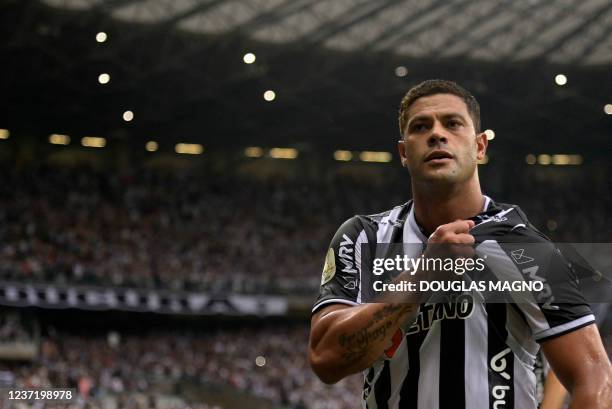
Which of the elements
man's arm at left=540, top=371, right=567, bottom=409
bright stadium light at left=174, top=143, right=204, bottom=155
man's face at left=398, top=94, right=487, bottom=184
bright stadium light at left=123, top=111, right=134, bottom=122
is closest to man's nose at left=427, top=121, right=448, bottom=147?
man's face at left=398, top=94, right=487, bottom=184

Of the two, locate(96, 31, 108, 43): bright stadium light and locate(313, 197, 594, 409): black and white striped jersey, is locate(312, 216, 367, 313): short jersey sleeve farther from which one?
locate(96, 31, 108, 43): bright stadium light

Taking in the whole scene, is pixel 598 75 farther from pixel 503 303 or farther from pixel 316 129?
pixel 503 303

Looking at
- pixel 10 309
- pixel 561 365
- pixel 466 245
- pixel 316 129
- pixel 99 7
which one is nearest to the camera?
pixel 466 245

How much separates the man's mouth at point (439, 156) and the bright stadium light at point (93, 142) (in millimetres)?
34333

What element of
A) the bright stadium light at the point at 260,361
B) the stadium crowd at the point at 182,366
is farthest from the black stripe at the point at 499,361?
the bright stadium light at the point at 260,361

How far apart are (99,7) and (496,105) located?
1550 cm

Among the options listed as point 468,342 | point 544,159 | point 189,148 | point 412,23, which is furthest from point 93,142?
point 468,342

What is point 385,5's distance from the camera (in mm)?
24156

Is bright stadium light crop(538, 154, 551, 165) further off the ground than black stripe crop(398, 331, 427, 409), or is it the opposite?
bright stadium light crop(538, 154, 551, 165)

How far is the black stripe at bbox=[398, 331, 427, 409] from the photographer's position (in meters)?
2.05

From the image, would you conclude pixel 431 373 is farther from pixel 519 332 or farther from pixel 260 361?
pixel 260 361

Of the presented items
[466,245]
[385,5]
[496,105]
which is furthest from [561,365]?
[496,105]

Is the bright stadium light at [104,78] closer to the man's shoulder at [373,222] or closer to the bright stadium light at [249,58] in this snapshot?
the bright stadium light at [249,58]

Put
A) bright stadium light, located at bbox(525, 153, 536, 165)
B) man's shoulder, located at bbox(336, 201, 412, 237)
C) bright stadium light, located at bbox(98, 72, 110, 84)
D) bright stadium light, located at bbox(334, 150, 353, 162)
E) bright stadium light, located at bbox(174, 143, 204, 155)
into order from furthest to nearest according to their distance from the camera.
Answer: bright stadium light, located at bbox(334, 150, 353, 162) < bright stadium light, located at bbox(174, 143, 204, 155) < bright stadium light, located at bbox(525, 153, 536, 165) < bright stadium light, located at bbox(98, 72, 110, 84) < man's shoulder, located at bbox(336, 201, 412, 237)
